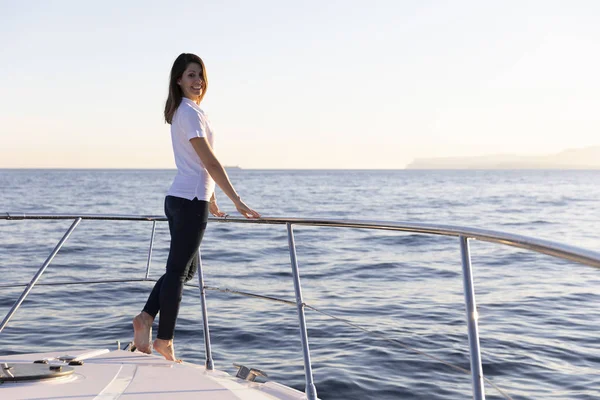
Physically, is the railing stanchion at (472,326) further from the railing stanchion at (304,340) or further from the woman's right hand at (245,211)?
the woman's right hand at (245,211)

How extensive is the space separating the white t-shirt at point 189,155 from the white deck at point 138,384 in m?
0.63

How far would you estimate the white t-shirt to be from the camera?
2672 mm

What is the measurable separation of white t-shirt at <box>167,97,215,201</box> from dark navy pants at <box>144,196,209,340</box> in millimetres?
37

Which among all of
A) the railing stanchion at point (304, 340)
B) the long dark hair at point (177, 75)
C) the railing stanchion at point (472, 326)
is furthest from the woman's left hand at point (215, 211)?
the railing stanchion at point (472, 326)

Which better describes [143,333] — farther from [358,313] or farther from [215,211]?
[358,313]

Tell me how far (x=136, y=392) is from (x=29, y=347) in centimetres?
384

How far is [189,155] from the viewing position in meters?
2.73

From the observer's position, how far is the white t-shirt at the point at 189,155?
8.77 ft

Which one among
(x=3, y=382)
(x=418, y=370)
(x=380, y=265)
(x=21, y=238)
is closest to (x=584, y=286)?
(x=380, y=265)

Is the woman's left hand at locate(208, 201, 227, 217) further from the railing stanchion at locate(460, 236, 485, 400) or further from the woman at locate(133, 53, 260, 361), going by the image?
the railing stanchion at locate(460, 236, 485, 400)

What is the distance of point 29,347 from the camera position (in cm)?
557

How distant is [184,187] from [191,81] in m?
0.41

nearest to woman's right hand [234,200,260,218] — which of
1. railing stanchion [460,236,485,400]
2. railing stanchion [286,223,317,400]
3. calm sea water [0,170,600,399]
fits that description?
railing stanchion [286,223,317,400]

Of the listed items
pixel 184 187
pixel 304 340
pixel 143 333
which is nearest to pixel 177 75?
pixel 184 187
